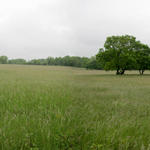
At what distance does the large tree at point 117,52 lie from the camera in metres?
30.0

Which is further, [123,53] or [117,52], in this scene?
[117,52]

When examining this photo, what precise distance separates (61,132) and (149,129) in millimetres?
2382

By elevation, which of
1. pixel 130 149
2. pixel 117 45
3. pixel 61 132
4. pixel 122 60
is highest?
pixel 117 45

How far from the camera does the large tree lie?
30.0 m

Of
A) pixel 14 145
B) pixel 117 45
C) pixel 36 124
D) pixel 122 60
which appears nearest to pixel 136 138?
pixel 36 124

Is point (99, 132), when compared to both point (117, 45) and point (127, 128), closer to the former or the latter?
point (127, 128)

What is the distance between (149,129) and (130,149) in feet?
3.84

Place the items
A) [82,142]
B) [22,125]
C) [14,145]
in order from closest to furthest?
[14,145]
[82,142]
[22,125]

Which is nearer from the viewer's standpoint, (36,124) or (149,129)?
(36,124)

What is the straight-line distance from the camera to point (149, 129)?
294 cm

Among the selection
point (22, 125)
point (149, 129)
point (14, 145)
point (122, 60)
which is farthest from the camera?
point (122, 60)

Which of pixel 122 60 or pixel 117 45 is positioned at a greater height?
pixel 117 45

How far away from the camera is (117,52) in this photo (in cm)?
3131

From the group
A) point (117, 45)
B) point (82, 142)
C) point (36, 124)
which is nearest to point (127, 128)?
point (82, 142)
